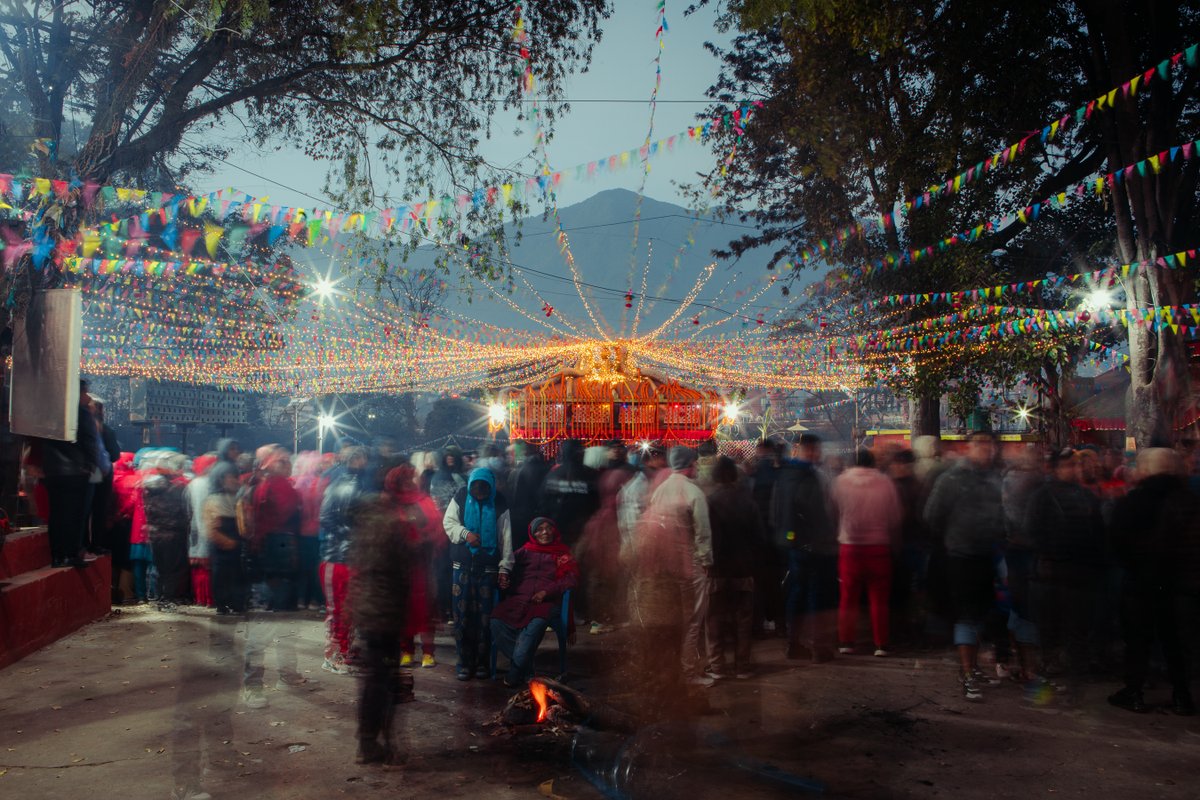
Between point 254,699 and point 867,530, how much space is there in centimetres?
493

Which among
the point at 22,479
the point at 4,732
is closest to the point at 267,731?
the point at 4,732

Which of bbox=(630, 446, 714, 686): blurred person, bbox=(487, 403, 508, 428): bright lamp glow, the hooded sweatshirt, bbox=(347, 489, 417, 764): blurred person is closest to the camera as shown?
bbox=(347, 489, 417, 764): blurred person

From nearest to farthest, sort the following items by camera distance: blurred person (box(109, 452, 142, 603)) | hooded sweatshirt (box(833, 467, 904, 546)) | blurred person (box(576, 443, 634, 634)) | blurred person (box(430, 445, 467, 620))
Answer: hooded sweatshirt (box(833, 467, 904, 546)) < blurred person (box(576, 443, 634, 634)) < blurred person (box(430, 445, 467, 620)) < blurred person (box(109, 452, 142, 603))

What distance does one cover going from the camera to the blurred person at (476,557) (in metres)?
6.54

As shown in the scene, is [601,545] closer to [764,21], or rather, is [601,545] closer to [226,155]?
[764,21]

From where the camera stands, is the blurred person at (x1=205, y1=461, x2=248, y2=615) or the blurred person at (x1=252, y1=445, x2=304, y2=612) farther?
the blurred person at (x1=205, y1=461, x2=248, y2=615)

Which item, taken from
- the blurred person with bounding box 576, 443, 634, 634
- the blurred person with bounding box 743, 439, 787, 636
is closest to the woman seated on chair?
the blurred person with bounding box 576, 443, 634, 634

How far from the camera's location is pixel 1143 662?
18.6 ft

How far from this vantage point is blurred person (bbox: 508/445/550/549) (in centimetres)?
834

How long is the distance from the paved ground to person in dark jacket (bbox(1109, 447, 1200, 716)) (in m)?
0.30

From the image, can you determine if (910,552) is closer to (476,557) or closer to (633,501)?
(633,501)

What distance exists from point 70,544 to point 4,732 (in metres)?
3.09

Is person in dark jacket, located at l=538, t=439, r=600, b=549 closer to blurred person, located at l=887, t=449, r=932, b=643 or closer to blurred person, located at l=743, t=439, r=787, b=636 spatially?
blurred person, located at l=743, t=439, r=787, b=636

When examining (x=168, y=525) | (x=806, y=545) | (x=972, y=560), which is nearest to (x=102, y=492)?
(x=168, y=525)
